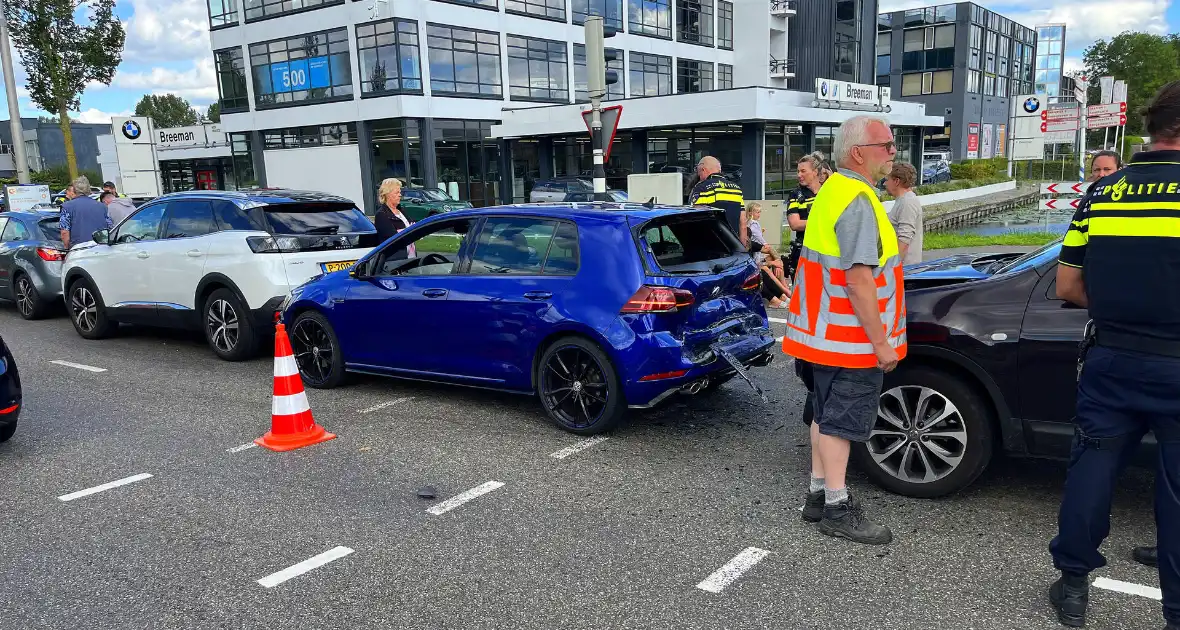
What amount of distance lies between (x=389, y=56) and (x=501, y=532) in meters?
31.0

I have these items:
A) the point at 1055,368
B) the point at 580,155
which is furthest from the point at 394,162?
the point at 1055,368

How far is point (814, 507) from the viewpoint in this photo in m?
4.08

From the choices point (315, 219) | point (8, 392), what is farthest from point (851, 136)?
point (315, 219)

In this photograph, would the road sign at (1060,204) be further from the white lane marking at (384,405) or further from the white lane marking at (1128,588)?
the white lane marking at (1128,588)

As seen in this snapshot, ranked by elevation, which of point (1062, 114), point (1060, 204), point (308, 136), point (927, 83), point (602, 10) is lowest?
point (1060, 204)

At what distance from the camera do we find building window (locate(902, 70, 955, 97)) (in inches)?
2532

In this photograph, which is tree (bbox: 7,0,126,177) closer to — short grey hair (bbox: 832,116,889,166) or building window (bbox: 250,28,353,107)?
building window (bbox: 250,28,353,107)

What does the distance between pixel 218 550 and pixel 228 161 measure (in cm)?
4982

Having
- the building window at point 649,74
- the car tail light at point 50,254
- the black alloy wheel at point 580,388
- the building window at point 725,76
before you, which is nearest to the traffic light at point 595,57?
the black alloy wheel at point 580,388

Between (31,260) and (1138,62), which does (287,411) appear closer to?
(31,260)

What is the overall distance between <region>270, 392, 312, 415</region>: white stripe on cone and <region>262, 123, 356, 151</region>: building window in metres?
30.4

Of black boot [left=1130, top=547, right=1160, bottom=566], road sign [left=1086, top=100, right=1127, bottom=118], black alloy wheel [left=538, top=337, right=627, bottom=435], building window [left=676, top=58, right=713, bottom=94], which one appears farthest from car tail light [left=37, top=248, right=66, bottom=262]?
building window [left=676, top=58, right=713, bottom=94]

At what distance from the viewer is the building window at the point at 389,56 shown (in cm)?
3169

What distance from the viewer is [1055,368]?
3.81 m
